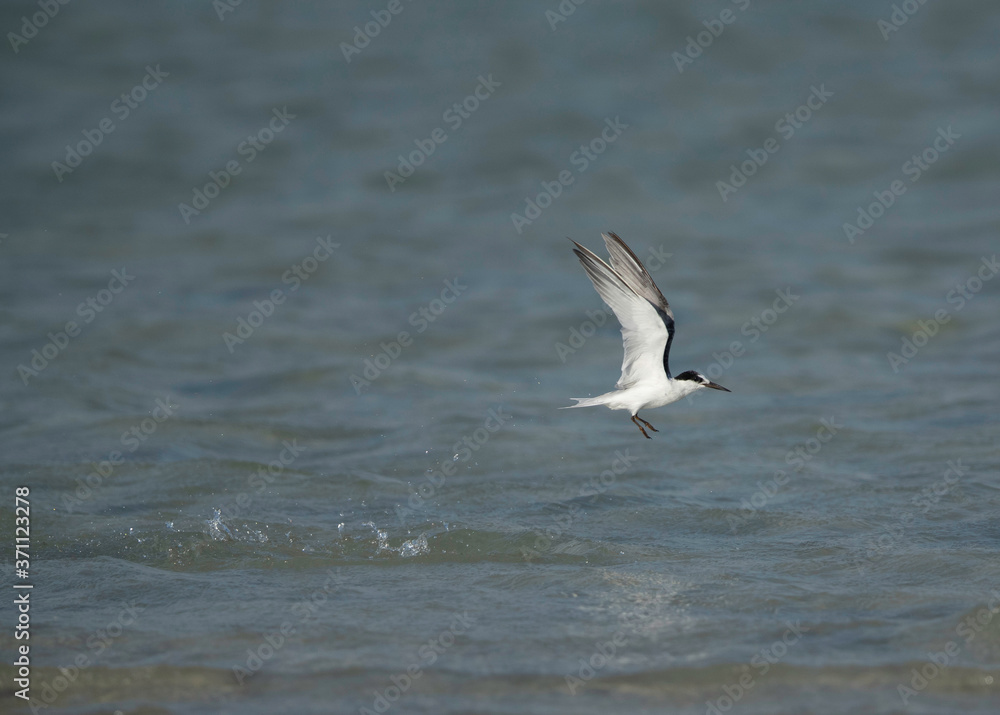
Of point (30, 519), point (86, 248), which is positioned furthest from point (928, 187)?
point (30, 519)

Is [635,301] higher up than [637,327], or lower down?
higher up

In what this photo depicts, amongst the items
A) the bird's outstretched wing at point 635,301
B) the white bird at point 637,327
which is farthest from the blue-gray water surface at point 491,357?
the bird's outstretched wing at point 635,301

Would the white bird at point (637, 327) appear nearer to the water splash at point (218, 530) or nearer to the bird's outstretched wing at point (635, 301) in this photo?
the bird's outstretched wing at point (635, 301)

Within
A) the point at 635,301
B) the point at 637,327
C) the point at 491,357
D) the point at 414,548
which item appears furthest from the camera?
the point at 491,357

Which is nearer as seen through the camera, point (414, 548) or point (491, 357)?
point (414, 548)

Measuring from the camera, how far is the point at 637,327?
23.2ft

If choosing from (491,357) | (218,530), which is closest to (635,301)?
(218,530)

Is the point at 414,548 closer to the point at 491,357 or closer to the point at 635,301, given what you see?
the point at 635,301

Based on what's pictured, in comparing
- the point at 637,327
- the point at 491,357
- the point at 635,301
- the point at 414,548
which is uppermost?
the point at 635,301

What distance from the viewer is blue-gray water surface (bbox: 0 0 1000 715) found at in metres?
6.47

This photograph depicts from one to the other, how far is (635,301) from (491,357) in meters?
7.27

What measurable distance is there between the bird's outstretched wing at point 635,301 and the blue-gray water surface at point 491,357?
1.69m

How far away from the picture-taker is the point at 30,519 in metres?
8.81

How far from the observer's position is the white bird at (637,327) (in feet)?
22.4
